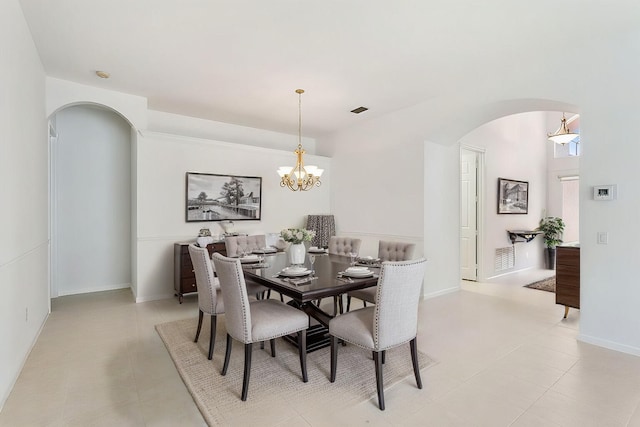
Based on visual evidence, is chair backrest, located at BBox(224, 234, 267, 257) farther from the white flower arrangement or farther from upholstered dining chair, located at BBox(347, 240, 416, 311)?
upholstered dining chair, located at BBox(347, 240, 416, 311)

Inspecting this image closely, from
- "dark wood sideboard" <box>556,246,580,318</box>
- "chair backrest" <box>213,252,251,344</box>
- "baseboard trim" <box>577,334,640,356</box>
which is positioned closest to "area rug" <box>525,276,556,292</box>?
"dark wood sideboard" <box>556,246,580,318</box>

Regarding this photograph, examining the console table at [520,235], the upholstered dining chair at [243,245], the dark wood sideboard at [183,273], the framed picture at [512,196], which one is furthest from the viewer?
the console table at [520,235]

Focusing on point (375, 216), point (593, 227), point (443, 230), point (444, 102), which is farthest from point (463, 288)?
point (444, 102)

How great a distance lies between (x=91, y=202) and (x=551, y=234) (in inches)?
352

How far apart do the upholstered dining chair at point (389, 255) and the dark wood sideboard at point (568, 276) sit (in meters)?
1.75

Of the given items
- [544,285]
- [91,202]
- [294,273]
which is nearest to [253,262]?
[294,273]

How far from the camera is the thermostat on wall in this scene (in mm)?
2996

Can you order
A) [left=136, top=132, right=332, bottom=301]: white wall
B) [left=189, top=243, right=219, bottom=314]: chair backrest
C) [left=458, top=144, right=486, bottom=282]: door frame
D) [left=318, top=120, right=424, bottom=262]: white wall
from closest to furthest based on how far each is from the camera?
1. [left=189, top=243, right=219, bottom=314]: chair backrest
2. [left=136, top=132, right=332, bottom=301]: white wall
3. [left=318, top=120, right=424, bottom=262]: white wall
4. [left=458, top=144, right=486, bottom=282]: door frame

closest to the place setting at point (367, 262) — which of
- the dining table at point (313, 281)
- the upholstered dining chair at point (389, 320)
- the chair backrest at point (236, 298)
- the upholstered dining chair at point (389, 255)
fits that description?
the dining table at point (313, 281)

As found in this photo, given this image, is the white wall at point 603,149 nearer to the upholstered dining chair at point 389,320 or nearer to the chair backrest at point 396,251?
the chair backrest at point 396,251

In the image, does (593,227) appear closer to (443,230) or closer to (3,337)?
(443,230)

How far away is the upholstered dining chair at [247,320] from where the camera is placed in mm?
2268

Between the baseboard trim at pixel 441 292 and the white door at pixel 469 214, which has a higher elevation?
the white door at pixel 469 214

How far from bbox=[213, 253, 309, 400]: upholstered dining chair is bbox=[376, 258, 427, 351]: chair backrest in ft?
1.99
